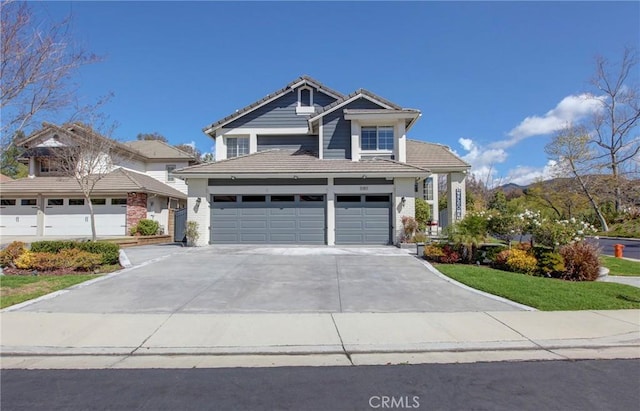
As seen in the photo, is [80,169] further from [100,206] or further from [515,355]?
[515,355]

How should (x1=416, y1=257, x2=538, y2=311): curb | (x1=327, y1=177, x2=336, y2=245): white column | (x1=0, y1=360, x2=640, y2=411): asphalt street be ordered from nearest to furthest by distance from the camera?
(x1=0, y1=360, x2=640, y2=411): asphalt street
(x1=416, y1=257, x2=538, y2=311): curb
(x1=327, y1=177, x2=336, y2=245): white column

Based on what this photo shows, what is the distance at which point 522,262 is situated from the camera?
10484 mm

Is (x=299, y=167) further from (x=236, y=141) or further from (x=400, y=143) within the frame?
(x=236, y=141)

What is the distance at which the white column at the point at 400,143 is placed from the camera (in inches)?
702

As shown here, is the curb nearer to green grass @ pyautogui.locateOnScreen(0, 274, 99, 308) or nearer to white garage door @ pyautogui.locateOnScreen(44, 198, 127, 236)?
green grass @ pyautogui.locateOnScreen(0, 274, 99, 308)

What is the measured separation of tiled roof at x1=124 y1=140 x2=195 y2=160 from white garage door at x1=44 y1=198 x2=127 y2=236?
6674 mm

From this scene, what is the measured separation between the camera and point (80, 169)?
758 inches

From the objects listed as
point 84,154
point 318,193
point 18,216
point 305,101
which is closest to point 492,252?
point 318,193

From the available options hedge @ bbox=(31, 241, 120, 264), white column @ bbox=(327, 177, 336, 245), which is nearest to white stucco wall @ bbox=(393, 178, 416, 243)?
white column @ bbox=(327, 177, 336, 245)

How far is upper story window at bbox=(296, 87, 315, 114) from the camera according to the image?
21.0 metres

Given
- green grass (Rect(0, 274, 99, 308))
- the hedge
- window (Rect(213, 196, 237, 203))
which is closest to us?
green grass (Rect(0, 274, 99, 308))

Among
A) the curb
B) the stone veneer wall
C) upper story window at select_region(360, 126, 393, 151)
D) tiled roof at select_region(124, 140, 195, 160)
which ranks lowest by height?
the curb

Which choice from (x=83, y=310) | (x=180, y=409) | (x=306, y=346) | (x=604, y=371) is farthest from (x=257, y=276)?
(x=604, y=371)

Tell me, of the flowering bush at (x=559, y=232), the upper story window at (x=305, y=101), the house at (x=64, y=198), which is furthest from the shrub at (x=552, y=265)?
the house at (x=64, y=198)
